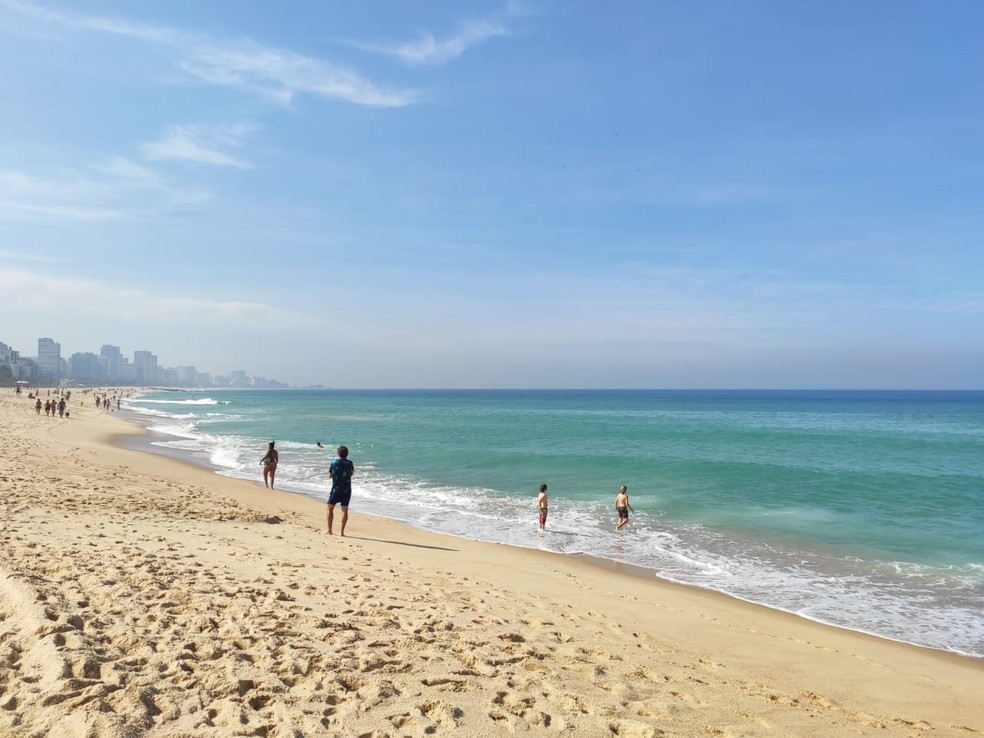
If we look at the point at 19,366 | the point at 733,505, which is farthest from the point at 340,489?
the point at 19,366

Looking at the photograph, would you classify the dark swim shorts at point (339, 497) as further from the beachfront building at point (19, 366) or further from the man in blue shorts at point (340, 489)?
the beachfront building at point (19, 366)

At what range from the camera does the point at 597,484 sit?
72.8 feet

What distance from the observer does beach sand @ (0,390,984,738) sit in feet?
13.5

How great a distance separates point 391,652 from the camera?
520 centimetres

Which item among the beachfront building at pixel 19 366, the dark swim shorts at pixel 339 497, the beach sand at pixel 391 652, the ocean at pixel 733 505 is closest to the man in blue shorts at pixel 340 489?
the dark swim shorts at pixel 339 497

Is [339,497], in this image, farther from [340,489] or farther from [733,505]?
[733,505]

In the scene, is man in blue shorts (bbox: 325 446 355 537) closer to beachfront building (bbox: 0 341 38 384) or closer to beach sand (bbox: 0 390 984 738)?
beach sand (bbox: 0 390 984 738)

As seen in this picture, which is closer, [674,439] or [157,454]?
[157,454]

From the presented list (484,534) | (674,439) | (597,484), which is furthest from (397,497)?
(674,439)

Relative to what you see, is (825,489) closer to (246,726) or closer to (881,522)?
(881,522)

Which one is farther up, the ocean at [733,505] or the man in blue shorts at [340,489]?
the man in blue shorts at [340,489]

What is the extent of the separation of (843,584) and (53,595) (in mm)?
11699

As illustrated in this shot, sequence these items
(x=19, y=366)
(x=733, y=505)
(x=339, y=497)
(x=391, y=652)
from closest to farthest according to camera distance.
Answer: (x=391, y=652)
(x=339, y=497)
(x=733, y=505)
(x=19, y=366)

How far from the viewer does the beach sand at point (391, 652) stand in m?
4.12
